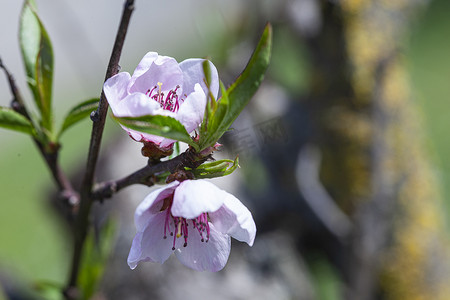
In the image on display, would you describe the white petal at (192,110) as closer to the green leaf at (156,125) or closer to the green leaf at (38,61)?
the green leaf at (156,125)

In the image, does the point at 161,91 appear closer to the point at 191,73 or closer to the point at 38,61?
the point at 191,73

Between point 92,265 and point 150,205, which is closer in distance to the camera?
point 150,205

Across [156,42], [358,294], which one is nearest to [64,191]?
[358,294]

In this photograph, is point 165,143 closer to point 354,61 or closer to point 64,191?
point 64,191

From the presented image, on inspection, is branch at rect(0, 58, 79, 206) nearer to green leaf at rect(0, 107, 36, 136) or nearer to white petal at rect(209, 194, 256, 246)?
green leaf at rect(0, 107, 36, 136)

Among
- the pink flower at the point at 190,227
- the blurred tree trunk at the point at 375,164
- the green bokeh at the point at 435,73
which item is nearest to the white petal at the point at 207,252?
the pink flower at the point at 190,227

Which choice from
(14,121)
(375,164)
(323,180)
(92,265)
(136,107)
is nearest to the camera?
(136,107)

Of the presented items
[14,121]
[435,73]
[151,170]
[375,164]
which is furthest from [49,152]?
[435,73]
